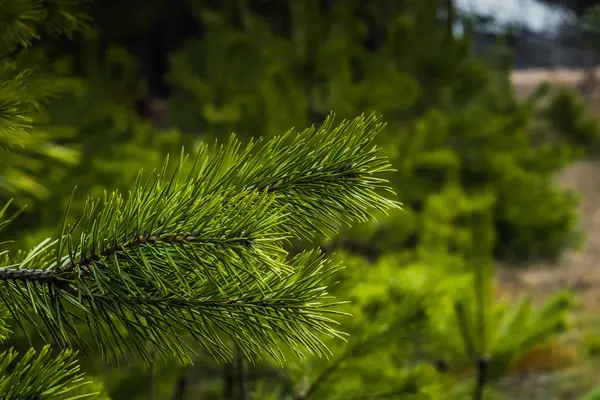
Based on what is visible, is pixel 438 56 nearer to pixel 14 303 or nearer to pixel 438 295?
pixel 438 295

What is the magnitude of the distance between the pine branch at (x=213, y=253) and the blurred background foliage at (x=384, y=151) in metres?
0.33

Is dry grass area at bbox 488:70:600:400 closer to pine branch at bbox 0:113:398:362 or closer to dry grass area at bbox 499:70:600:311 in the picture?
dry grass area at bbox 499:70:600:311

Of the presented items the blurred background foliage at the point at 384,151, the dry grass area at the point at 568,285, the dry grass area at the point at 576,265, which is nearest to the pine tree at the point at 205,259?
the blurred background foliage at the point at 384,151

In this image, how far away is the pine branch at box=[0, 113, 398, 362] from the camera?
0.86m

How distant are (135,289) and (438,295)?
2228 millimetres

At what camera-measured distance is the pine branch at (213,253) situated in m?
0.86

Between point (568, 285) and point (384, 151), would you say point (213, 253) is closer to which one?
point (384, 151)

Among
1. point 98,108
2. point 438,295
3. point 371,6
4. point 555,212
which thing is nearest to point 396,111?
point 371,6

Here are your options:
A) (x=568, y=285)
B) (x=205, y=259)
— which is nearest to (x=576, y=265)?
(x=568, y=285)

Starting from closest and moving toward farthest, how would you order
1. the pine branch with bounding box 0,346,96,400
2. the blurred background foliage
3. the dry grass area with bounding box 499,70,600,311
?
the pine branch with bounding box 0,346,96,400
the blurred background foliage
the dry grass area with bounding box 499,70,600,311

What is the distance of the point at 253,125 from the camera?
526 centimetres

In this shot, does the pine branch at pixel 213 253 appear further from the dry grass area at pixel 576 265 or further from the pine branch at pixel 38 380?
the dry grass area at pixel 576 265

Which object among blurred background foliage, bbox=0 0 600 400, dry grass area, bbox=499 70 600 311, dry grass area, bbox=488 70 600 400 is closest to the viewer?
blurred background foliage, bbox=0 0 600 400

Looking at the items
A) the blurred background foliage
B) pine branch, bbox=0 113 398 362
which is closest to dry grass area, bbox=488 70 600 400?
the blurred background foliage
